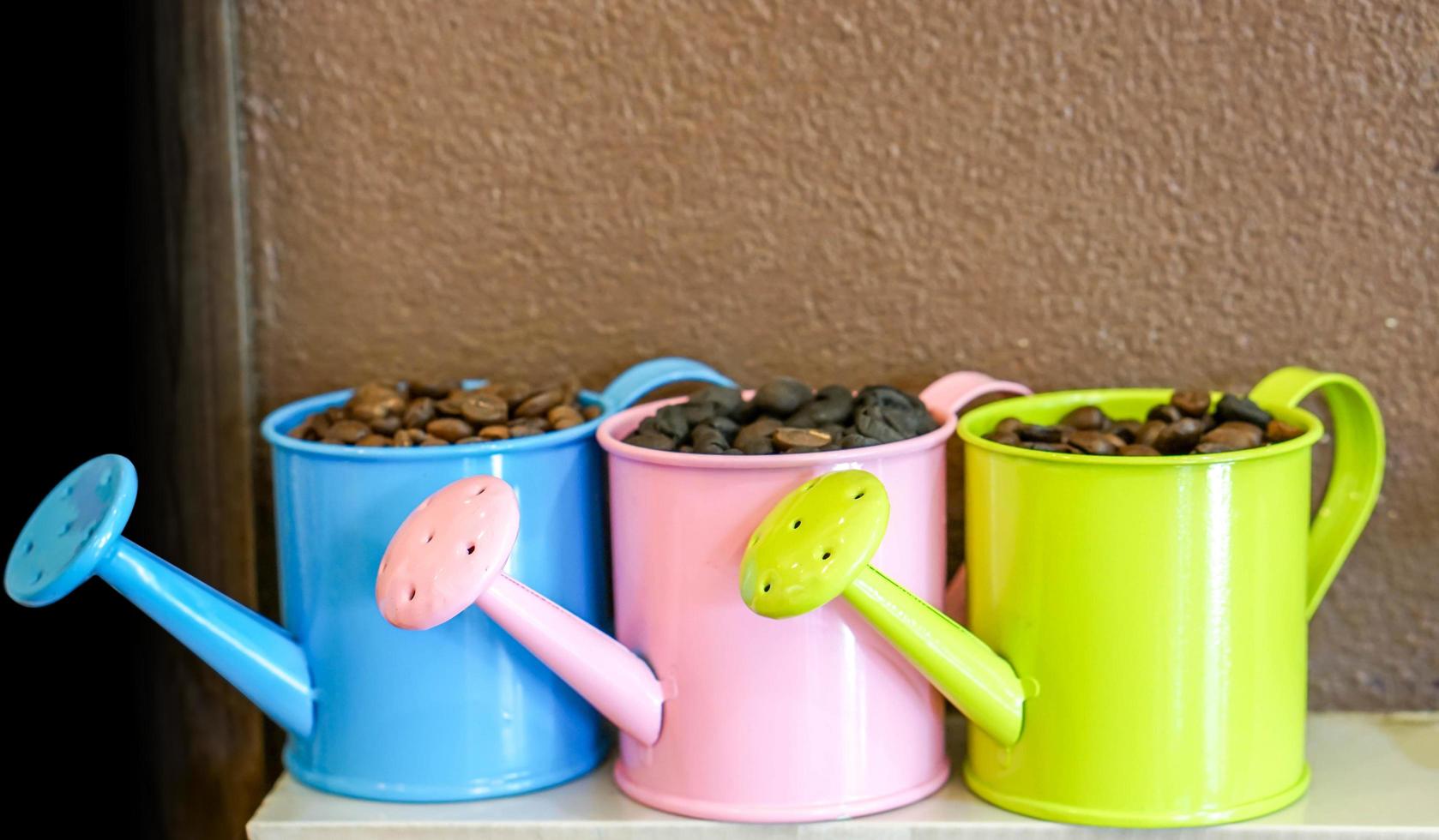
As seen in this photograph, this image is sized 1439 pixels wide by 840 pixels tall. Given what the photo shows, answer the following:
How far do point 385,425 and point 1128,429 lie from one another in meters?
0.32

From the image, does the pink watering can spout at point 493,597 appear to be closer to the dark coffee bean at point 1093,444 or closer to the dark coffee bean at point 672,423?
the dark coffee bean at point 672,423

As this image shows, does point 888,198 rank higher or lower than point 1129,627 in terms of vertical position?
higher

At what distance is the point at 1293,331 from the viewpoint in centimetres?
64

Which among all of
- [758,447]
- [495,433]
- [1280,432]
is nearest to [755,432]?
[758,447]

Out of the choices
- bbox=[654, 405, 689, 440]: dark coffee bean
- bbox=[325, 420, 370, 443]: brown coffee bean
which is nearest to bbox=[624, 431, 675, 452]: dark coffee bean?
bbox=[654, 405, 689, 440]: dark coffee bean

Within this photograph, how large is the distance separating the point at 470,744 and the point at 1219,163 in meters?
0.43

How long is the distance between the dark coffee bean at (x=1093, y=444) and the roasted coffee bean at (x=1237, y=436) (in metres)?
0.04

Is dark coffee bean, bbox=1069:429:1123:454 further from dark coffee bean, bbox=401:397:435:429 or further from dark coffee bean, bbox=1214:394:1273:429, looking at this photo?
dark coffee bean, bbox=401:397:435:429

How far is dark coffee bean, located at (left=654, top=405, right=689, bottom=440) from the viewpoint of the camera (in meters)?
0.56

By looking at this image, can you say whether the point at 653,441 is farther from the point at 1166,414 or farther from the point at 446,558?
the point at 1166,414

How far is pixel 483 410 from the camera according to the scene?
581 millimetres

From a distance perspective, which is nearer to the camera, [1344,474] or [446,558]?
[446,558]

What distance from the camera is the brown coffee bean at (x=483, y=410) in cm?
58

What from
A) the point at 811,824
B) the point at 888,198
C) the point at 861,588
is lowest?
the point at 811,824
